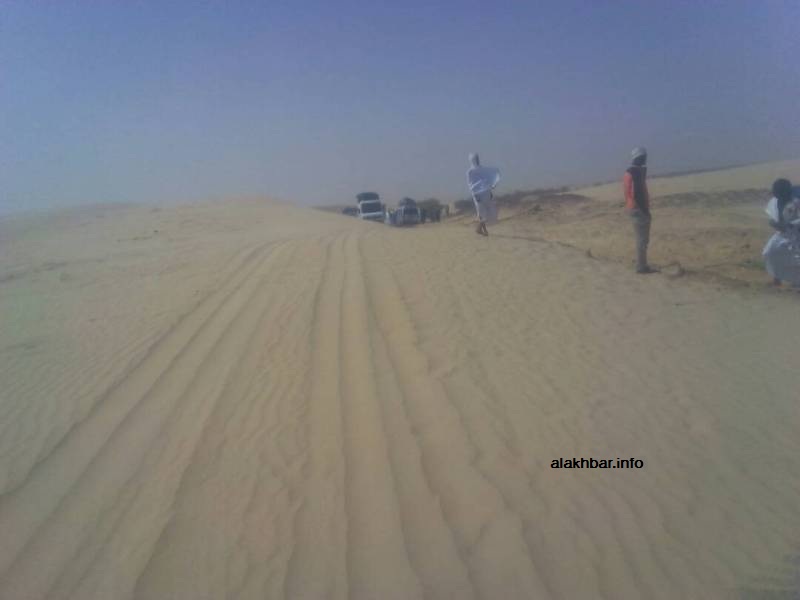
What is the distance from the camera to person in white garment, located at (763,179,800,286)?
327 inches

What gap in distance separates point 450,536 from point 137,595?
175 centimetres

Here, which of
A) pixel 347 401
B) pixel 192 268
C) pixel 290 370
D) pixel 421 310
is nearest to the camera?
pixel 347 401

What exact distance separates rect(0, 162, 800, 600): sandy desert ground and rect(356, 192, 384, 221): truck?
88.2ft

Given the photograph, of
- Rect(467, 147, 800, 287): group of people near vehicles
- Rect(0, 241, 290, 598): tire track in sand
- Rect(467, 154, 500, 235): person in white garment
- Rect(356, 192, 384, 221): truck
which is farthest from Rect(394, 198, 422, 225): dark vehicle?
Rect(0, 241, 290, 598): tire track in sand

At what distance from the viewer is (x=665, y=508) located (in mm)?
3664

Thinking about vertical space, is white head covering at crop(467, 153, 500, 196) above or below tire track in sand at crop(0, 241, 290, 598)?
above

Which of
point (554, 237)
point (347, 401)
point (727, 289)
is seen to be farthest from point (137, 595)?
point (554, 237)

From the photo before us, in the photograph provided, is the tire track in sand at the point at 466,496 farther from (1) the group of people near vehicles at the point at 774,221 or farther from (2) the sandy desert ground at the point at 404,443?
(1) the group of people near vehicles at the point at 774,221

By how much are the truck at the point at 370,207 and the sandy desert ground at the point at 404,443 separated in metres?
26.9

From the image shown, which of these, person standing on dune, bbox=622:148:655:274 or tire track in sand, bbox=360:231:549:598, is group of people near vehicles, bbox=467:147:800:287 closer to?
person standing on dune, bbox=622:148:655:274

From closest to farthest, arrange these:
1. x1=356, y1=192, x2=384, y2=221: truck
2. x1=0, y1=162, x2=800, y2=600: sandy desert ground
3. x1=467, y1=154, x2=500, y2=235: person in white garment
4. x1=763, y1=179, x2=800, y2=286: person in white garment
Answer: x1=0, y1=162, x2=800, y2=600: sandy desert ground < x1=763, y1=179, x2=800, y2=286: person in white garment < x1=467, y1=154, x2=500, y2=235: person in white garment < x1=356, y1=192, x2=384, y2=221: truck

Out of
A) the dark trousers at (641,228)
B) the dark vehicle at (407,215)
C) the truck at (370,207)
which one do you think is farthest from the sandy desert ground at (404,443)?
the truck at (370,207)

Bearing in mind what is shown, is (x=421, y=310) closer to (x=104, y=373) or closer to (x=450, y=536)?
(x=104, y=373)

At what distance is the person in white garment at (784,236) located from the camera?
8297 mm
